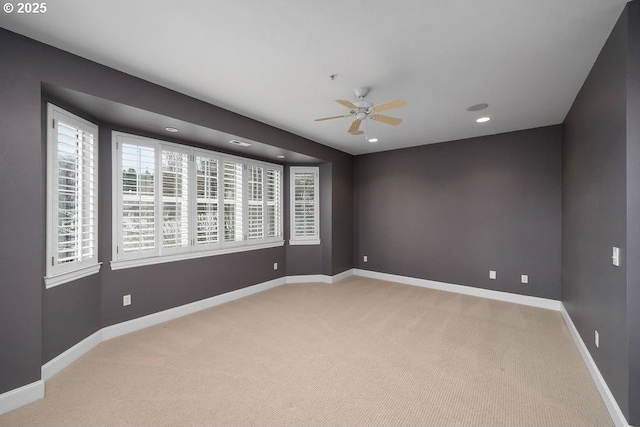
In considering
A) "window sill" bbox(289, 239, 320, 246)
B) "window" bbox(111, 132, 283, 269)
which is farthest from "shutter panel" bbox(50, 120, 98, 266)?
"window sill" bbox(289, 239, 320, 246)

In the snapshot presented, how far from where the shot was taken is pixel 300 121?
12.4 feet

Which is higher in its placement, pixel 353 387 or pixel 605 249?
pixel 605 249

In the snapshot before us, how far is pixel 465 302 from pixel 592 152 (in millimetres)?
2666

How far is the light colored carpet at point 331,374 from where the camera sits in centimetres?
188

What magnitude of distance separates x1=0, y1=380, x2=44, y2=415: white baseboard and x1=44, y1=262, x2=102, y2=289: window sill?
2.41 feet

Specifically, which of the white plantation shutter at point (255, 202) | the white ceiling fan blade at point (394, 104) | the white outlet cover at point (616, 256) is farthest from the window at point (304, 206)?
the white outlet cover at point (616, 256)

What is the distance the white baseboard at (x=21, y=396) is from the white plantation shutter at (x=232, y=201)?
8.12 ft

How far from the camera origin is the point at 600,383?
2.11 m

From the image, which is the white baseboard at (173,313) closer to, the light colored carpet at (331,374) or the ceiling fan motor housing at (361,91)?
the light colored carpet at (331,374)

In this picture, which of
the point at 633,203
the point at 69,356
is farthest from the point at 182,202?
the point at 633,203

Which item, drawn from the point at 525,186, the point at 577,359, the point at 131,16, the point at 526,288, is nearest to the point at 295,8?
the point at 131,16

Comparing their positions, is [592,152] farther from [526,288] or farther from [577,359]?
[526,288]

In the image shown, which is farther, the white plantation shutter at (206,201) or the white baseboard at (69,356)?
the white plantation shutter at (206,201)

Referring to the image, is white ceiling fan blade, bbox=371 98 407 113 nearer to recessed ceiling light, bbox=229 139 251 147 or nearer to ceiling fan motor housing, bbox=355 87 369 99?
ceiling fan motor housing, bbox=355 87 369 99
